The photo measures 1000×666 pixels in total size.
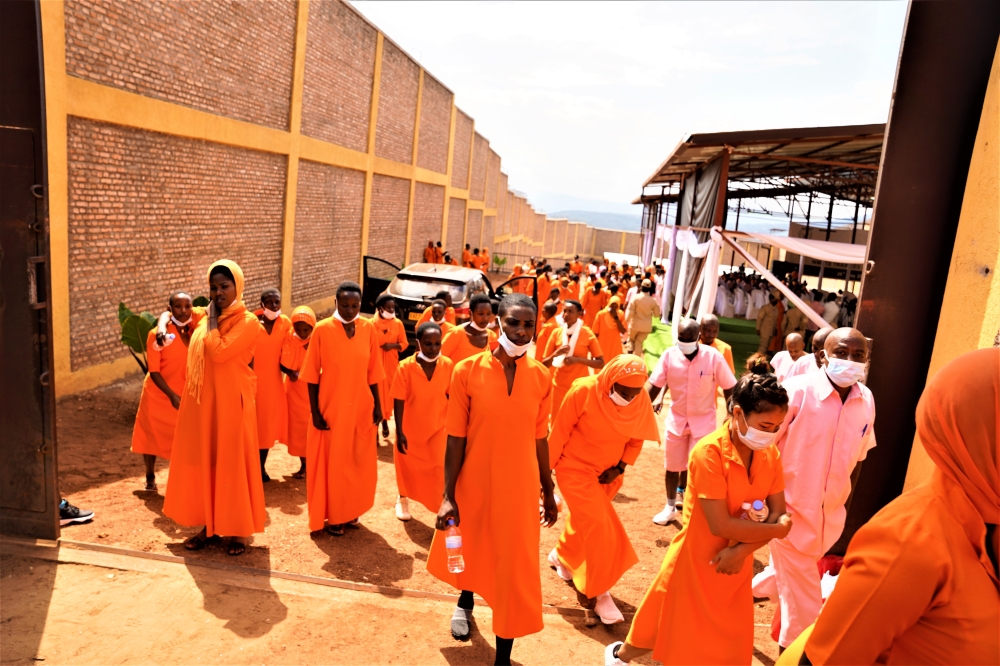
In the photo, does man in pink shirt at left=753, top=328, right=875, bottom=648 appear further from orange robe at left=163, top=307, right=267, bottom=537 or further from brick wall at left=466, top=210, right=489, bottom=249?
brick wall at left=466, top=210, right=489, bottom=249

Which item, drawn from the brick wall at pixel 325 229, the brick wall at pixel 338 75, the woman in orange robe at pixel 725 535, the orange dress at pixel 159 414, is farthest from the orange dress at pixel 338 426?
the brick wall at pixel 338 75

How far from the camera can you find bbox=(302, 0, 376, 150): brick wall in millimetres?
16344

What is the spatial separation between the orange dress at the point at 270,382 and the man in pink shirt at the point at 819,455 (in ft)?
15.7

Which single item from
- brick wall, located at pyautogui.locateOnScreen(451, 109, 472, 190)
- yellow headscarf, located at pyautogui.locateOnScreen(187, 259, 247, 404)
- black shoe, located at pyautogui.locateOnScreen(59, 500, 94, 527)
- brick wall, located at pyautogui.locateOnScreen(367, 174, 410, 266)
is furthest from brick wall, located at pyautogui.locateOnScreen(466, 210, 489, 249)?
yellow headscarf, located at pyautogui.locateOnScreen(187, 259, 247, 404)

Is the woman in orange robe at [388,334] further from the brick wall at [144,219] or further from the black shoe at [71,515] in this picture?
the brick wall at [144,219]

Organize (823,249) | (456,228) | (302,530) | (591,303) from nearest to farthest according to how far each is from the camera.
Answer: (302,530) → (823,249) → (591,303) → (456,228)

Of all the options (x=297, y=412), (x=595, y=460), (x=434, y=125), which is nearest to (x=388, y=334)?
(x=297, y=412)

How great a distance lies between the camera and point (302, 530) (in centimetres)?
585

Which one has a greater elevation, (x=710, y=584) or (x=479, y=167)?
(x=479, y=167)

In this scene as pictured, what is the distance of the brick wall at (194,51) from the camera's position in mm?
9367

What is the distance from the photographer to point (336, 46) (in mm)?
17547

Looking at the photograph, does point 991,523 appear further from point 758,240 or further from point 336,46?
point 336,46

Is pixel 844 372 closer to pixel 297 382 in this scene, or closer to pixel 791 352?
pixel 791 352

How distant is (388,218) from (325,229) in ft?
17.5
